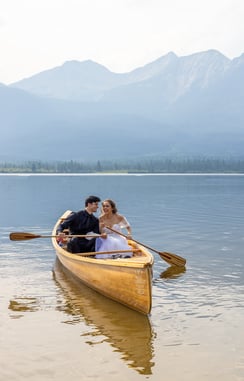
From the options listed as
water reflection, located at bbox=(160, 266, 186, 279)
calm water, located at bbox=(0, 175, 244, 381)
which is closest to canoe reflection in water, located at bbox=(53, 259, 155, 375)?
calm water, located at bbox=(0, 175, 244, 381)

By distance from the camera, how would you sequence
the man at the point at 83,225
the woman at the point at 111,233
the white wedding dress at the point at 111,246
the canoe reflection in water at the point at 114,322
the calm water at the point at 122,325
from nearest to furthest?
the calm water at the point at 122,325, the canoe reflection in water at the point at 114,322, the white wedding dress at the point at 111,246, the woman at the point at 111,233, the man at the point at 83,225

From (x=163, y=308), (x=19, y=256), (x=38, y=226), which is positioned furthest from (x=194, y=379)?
(x=38, y=226)

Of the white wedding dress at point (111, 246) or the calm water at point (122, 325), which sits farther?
the white wedding dress at point (111, 246)

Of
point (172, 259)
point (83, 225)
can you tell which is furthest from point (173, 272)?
point (83, 225)

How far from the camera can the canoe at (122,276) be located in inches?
520

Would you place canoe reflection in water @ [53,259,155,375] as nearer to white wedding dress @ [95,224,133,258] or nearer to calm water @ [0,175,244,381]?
calm water @ [0,175,244,381]

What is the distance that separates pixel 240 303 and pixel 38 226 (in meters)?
20.5

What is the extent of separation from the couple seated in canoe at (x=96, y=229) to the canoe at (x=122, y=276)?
39 centimetres

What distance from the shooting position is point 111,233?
1762 cm

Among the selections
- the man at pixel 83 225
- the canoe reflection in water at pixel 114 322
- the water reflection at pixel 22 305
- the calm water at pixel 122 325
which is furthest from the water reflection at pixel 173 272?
the water reflection at pixel 22 305

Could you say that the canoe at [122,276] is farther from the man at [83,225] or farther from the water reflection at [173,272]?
the water reflection at [173,272]

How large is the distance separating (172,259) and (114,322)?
627cm

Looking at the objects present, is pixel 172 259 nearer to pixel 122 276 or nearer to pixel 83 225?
pixel 83 225

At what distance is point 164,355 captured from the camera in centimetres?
1093
